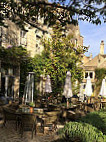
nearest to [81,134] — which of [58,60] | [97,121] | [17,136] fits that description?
[97,121]

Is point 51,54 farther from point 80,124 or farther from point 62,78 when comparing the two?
point 80,124

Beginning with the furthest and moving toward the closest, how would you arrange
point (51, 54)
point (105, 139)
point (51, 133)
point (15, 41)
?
point (51, 54) → point (15, 41) → point (51, 133) → point (105, 139)

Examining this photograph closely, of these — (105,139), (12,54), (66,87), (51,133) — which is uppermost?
(12,54)

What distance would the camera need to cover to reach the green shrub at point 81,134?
5.00 metres

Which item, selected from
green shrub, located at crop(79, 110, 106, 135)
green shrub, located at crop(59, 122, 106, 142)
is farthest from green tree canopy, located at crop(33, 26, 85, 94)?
green shrub, located at crop(59, 122, 106, 142)

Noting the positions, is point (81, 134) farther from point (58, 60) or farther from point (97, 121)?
point (58, 60)

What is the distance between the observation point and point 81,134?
16.6 ft

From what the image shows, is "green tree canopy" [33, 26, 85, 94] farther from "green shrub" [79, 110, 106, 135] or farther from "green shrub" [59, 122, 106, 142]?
"green shrub" [59, 122, 106, 142]

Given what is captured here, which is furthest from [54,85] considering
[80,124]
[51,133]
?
[80,124]

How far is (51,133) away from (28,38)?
1156 centimetres

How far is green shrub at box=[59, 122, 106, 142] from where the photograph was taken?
500cm

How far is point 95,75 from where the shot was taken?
35500mm

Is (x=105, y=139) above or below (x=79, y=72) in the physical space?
below

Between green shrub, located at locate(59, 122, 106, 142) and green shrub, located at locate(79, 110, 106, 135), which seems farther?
green shrub, located at locate(79, 110, 106, 135)
